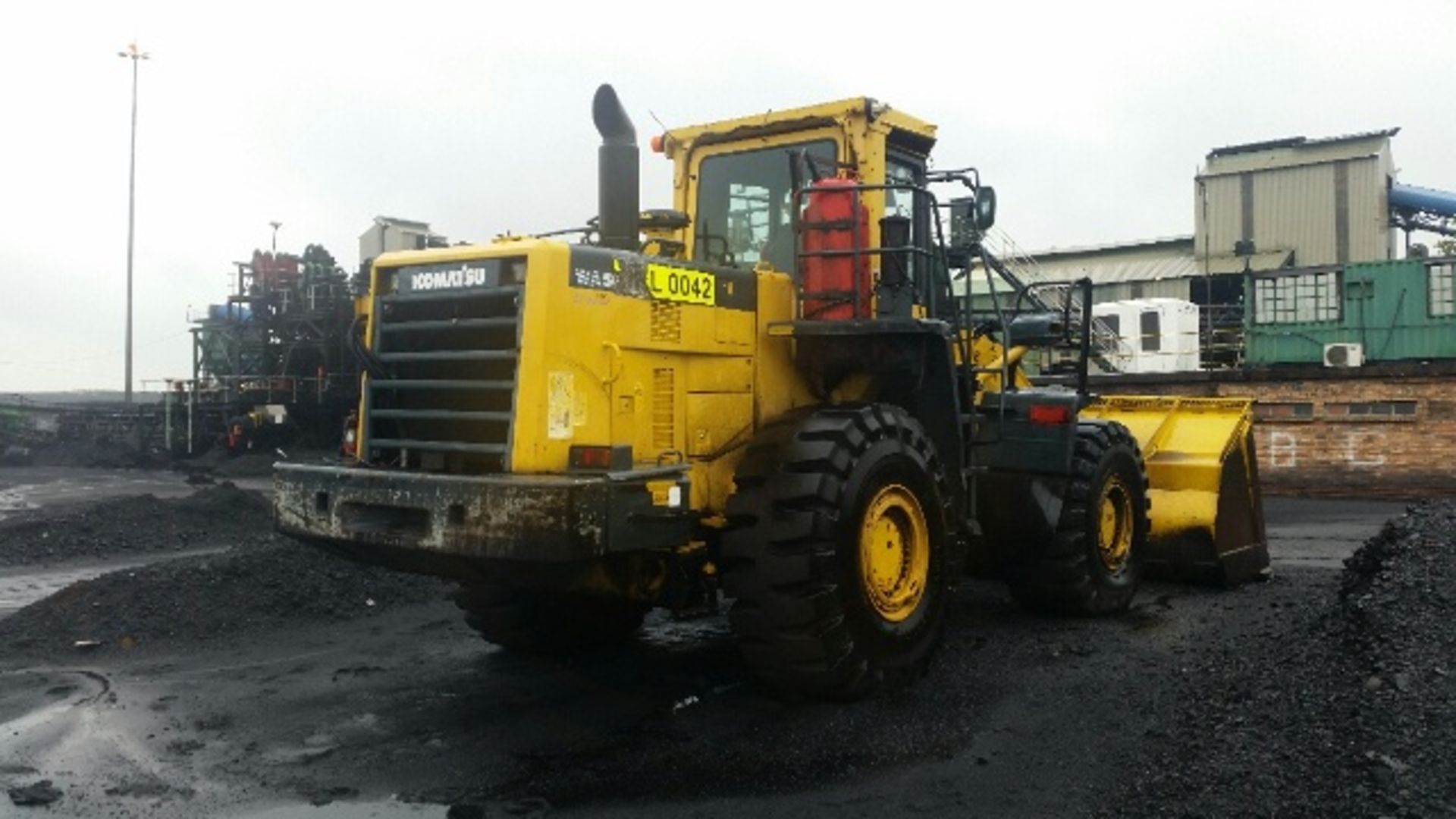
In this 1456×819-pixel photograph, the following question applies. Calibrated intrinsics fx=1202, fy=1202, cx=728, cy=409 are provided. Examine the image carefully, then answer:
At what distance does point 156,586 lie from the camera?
8859 millimetres

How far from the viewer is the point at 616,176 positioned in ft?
20.9

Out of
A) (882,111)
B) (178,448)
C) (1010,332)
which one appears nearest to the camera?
(882,111)

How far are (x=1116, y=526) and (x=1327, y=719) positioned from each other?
3.81 metres

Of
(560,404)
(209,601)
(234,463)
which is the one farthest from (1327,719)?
(234,463)

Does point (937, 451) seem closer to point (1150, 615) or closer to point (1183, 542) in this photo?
point (1150, 615)

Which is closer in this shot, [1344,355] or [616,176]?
[616,176]

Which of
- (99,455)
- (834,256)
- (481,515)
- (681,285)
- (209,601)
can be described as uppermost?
(834,256)

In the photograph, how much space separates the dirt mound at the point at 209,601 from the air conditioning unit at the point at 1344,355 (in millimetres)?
18903

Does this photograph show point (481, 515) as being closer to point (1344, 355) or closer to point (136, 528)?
point (136, 528)

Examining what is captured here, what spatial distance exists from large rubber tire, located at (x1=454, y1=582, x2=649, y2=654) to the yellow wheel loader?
0.06 feet

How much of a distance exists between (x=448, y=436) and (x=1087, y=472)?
14.6 feet

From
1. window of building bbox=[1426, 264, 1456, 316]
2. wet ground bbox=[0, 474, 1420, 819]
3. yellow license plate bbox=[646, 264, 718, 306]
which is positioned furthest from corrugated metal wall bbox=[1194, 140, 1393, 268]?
yellow license plate bbox=[646, 264, 718, 306]

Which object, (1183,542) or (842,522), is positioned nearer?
(842,522)

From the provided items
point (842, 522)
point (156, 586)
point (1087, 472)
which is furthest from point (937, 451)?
point (156, 586)
